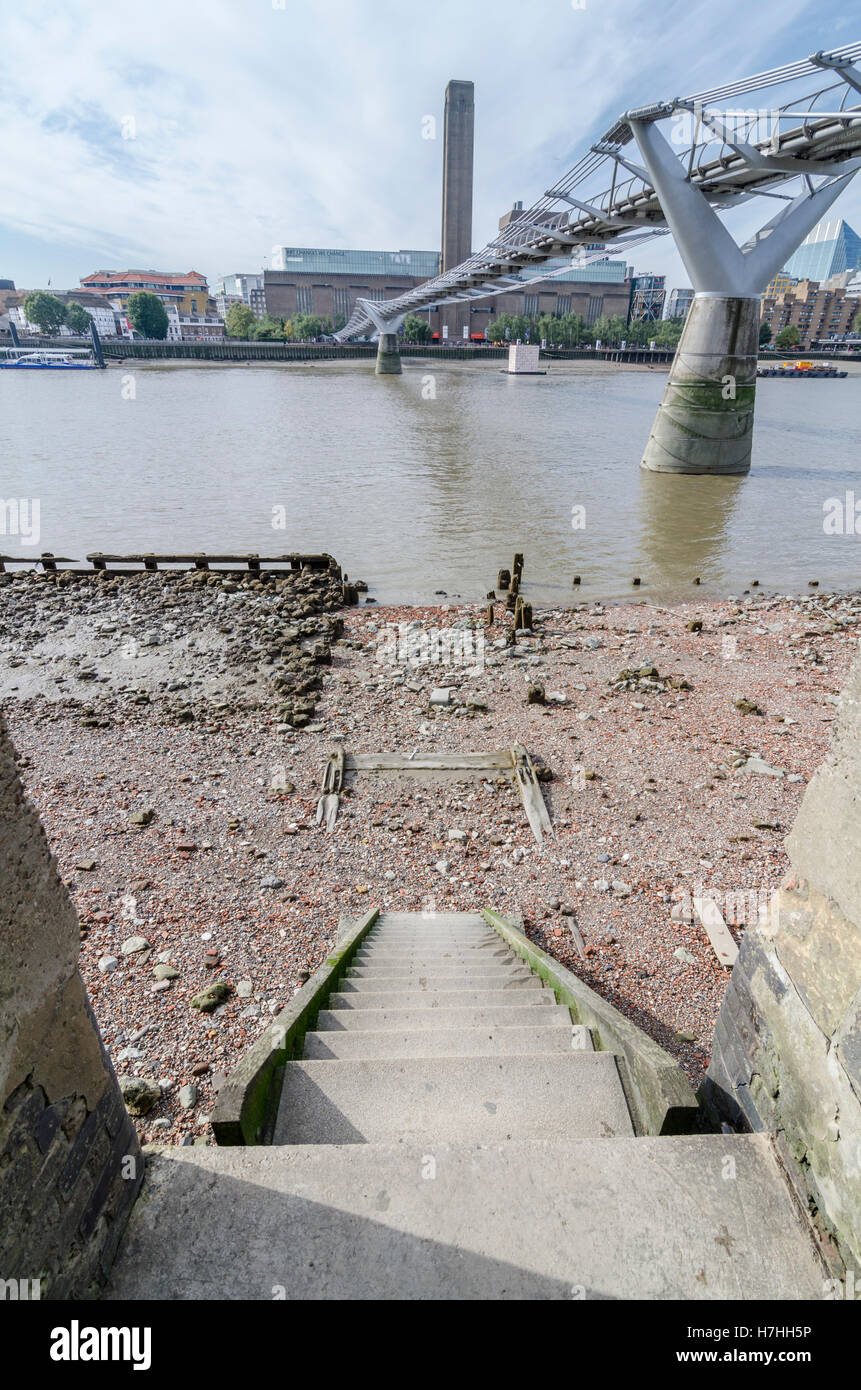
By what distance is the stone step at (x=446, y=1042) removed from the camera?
3.35 metres

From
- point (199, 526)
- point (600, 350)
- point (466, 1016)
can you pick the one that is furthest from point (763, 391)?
point (466, 1016)

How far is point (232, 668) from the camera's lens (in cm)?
1063

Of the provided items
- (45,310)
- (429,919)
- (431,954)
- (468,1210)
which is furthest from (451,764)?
(45,310)

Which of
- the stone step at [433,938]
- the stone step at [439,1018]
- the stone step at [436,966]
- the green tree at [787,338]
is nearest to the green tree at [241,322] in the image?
the green tree at [787,338]

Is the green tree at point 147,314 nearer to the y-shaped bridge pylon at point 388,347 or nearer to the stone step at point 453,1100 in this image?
the y-shaped bridge pylon at point 388,347

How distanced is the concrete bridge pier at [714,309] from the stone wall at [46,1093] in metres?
28.3

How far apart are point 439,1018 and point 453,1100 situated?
0.74 metres

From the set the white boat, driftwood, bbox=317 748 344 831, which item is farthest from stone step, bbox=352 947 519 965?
the white boat

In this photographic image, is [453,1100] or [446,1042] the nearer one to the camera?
[453,1100]

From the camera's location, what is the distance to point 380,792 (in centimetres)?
732

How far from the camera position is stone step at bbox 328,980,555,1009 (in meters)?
4.00

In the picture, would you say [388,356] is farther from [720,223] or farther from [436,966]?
[436,966]

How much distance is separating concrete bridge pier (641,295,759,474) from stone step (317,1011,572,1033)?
27.3 meters
